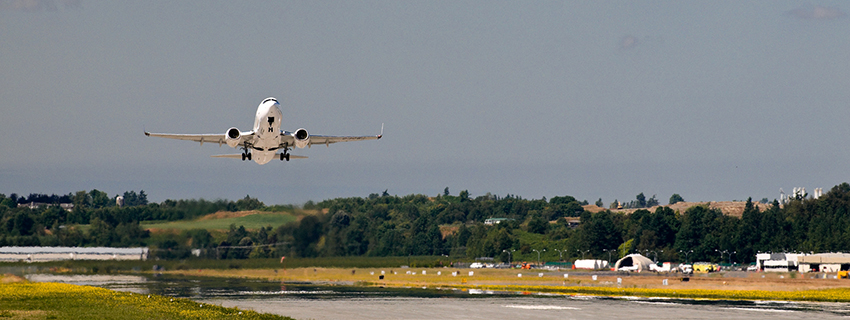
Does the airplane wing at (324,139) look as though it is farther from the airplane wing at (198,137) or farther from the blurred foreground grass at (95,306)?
the blurred foreground grass at (95,306)

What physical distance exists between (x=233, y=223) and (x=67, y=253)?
1784 centimetres

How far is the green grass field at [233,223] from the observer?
86375mm

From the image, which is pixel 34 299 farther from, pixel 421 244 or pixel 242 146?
pixel 421 244

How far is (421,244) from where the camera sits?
181 meters

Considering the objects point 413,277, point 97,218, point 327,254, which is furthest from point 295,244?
point 413,277

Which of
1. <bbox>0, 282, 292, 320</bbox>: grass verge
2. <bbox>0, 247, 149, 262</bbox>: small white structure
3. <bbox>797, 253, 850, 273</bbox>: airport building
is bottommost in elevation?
<bbox>0, 282, 292, 320</bbox>: grass verge

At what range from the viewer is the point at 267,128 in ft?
217

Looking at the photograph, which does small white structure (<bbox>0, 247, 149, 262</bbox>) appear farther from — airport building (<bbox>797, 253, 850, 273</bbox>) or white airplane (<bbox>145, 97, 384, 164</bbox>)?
airport building (<bbox>797, 253, 850, 273</bbox>)

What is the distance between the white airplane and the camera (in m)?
65.6

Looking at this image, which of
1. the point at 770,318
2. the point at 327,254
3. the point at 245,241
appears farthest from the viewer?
the point at 327,254

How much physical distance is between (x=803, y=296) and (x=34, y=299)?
70053 millimetres

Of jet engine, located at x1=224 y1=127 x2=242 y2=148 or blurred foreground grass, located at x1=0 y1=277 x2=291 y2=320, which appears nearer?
blurred foreground grass, located at x1=0 y1=277 x2=291 y2=320

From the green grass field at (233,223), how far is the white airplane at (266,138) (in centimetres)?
1113

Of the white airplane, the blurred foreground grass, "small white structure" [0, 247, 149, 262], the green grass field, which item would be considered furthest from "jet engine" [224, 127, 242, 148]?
"small white structure" [0, 247, 149, 262]
